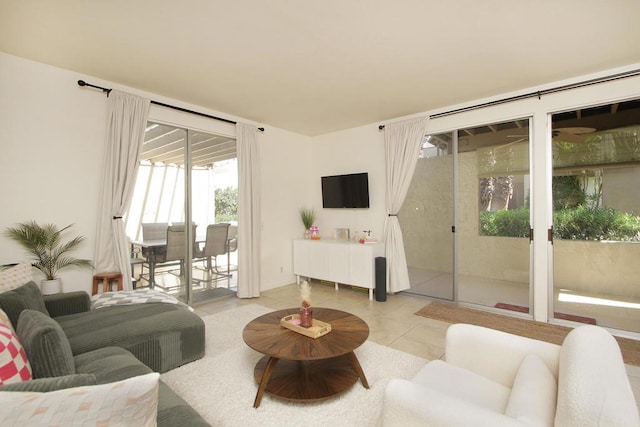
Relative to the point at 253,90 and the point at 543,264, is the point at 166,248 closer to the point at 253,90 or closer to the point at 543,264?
the point at 253,90

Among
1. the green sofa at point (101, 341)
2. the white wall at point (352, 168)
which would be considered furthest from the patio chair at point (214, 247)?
the white wall at point (352, 168)

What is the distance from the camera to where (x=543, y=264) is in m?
3.57

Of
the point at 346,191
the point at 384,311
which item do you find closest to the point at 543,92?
the point at 346,191

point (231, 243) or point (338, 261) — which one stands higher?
point (231, 243)

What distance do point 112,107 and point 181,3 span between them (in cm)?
185

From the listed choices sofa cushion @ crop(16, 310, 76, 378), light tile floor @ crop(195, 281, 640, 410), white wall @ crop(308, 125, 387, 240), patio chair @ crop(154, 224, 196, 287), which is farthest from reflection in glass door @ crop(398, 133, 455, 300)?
sofa cushion @ crop(16, 310, 76, 378)

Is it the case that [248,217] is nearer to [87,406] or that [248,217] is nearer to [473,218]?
[473,218]

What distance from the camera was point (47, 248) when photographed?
9.87 feet

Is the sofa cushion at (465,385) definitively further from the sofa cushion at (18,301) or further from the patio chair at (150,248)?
the patio chair at (150,248)

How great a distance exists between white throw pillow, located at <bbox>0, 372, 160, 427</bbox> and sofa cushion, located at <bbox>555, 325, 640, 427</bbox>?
4.04 ft

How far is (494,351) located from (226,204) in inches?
153

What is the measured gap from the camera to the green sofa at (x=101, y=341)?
137 cm

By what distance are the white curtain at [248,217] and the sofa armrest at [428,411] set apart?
3.55m

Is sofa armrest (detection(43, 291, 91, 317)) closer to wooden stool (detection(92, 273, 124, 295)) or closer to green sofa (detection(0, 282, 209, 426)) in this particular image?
green sofa (detection(0, 282, 209, 426))
